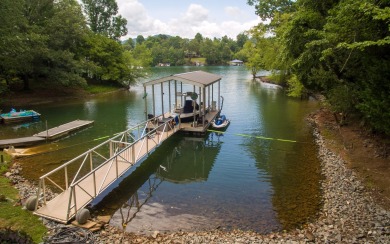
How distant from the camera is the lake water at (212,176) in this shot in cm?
1010

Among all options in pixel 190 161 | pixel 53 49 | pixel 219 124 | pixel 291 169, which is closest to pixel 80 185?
pixel 190 161

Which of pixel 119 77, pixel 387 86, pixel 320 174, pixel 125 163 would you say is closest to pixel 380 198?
pixel 320 174

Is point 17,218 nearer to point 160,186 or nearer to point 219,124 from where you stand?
point 160,186

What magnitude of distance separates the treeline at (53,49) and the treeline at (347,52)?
70.5 feet

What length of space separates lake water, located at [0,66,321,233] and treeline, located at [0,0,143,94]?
7.08 metres

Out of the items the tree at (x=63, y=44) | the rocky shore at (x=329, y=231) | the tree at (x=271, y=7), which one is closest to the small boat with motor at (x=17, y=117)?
the tree at (x=63, y=44)

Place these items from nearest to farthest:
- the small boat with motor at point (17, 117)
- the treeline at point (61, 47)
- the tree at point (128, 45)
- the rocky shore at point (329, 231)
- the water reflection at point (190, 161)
A: the rocky shore at point (329, 231)
the water reflection at point (190, 161)
the small boat with motor at point (17, 117)
the treeline at point (61, 47)
the tree at point (128, 45)

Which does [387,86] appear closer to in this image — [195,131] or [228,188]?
[228,188]

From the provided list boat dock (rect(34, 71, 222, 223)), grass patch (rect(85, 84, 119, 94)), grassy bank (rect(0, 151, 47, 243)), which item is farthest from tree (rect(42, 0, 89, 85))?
grassy bank (rect(0, 151, 47, 243))

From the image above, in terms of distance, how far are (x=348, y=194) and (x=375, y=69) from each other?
5330 mm

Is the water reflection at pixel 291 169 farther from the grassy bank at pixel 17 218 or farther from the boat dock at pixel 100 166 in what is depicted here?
the grassy bank at pixel 17 218

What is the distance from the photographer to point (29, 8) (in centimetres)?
3281

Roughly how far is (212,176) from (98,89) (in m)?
33.0

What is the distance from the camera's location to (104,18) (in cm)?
5441
